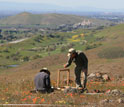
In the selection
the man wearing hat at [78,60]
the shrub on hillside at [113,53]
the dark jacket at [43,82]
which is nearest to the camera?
the man wearing hat at [78,60]

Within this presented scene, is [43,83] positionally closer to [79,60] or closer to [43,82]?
[43,82]

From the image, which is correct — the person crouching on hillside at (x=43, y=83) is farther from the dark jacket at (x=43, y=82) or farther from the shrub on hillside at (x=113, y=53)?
the shrub on hillside at (x=113, y=53)

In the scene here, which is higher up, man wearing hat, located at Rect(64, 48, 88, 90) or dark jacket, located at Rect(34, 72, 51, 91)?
man wearing hat, located at Rect(64, 48, 88, 90)

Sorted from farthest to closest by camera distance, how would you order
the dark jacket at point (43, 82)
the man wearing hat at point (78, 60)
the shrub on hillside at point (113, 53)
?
the shrub on hillside at point (113, 53)
the dark jacket at point (43, 82)
the man wearing hat at point (78, 60)

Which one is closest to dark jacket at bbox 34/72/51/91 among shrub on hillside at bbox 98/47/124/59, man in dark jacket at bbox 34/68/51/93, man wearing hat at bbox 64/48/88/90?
man in dark jacket at bbox 34/68/51/93

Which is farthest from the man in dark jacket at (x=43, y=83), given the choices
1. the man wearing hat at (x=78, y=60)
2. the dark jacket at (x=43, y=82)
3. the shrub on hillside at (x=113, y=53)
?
the shrub on hillside at (x=113, y=53)

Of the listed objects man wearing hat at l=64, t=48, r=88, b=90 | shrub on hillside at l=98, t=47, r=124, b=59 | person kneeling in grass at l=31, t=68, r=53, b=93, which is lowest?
shrub on hillside at l=98, t=47, r=124, b=59

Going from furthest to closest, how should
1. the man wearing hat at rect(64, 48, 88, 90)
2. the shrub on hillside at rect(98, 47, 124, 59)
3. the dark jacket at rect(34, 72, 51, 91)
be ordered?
1. the shrub on hillside at rect(98, 47, 124, 59)
2. the dark jacket at rect(34, 72, 51, 91)
3. the man wearing hat at rect(64, 48, 88, 90)

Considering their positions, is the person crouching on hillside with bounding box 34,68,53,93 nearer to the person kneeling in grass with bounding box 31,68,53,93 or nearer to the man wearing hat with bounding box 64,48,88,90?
the person kneeling in grass with bounding box 31,68,53,93

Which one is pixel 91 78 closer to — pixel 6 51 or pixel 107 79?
pixel 107 79

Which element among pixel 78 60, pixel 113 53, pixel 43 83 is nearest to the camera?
pixel 43 83

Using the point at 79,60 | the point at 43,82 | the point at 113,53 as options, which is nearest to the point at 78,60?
the point at 79,60

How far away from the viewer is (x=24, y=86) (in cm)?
1714

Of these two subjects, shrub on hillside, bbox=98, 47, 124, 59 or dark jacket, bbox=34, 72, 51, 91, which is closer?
dark jacket, bbox=34, 72, 51, 91
